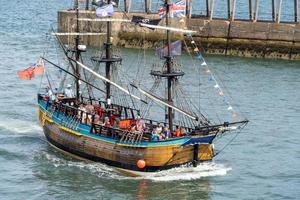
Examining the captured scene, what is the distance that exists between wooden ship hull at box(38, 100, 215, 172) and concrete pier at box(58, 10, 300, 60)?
29192 mm

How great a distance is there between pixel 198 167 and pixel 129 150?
3847 millimetres

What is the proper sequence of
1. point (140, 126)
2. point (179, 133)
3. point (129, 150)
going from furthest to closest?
1. point (140, 126)
2. point (129, 150)
3. point (179, 133)

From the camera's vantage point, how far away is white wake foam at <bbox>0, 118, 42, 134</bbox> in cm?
5600

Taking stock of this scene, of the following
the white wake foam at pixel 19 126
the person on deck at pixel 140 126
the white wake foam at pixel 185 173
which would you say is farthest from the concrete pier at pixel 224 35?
the white wake foam at pixel 185 173

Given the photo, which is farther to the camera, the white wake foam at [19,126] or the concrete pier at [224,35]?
the concrete pier at [224,35]

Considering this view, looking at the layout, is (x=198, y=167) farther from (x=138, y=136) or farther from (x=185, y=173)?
(x=138, y=136)

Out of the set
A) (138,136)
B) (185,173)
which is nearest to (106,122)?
(138,136)

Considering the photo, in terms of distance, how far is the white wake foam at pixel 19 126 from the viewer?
184 ft

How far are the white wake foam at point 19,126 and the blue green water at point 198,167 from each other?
0.15 ft

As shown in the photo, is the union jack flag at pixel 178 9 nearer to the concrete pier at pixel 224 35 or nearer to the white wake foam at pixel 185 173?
the white wake foam at pixel 185 173

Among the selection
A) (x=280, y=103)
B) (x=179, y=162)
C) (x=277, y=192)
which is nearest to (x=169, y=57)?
(x=179, y=162)

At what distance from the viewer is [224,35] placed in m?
81.4

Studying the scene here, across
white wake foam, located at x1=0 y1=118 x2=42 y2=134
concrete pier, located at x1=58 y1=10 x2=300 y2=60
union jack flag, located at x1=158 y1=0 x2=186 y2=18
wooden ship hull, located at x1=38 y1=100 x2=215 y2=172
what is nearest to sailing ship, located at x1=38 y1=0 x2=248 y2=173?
wooden ship hull, located at x1=38 y1=100 x2=215 y2=172

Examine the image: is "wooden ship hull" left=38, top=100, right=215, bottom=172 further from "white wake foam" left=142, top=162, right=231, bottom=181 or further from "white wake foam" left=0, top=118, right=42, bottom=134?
"white wake foam" left=0, top=118, right=42, bottom=134
